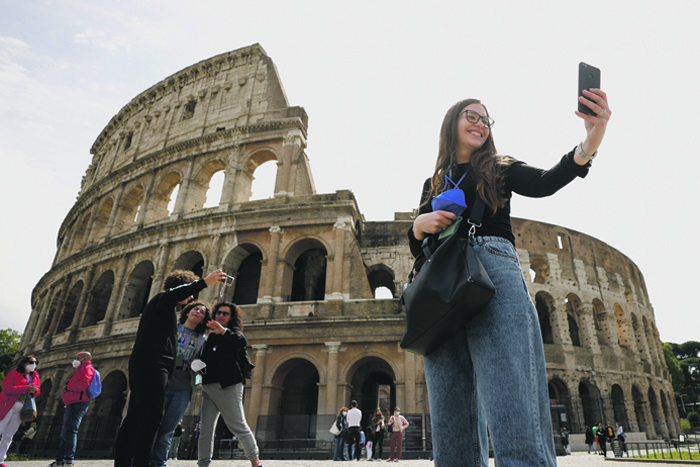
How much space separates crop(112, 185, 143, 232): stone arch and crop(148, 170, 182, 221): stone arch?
190cm

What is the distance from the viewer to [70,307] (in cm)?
2136

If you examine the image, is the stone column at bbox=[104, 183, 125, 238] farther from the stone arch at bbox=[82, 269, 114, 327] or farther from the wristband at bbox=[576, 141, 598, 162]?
the wristband at bbox=[576, 141, 598, 162]

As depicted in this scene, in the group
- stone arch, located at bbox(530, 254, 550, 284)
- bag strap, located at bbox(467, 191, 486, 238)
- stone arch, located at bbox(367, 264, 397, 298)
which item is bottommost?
bag strap, located at bbox(467, 191, 486, 238)

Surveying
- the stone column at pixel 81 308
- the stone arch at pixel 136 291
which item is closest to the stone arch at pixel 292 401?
the stone arch at pixel 136 291

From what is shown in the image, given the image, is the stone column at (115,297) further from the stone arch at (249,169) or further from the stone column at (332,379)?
the stone column at (332,379)

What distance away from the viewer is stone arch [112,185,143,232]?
22219 mm

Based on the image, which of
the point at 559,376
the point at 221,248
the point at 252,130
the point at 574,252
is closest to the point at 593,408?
the point at 559,376

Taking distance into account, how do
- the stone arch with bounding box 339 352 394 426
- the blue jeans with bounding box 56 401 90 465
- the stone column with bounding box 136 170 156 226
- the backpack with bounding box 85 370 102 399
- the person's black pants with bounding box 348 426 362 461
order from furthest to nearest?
the stone column with bounding box 136 170 156 226 → the stone arch with bounding box 339 352 394 426 → the person's black pants with bounding box 348 426 362 461 → the backpack with bounding box 85 370 102 399 → the blue jeans with bounding box 56 401 90 465

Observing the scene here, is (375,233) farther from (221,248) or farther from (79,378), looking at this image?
(79,378)

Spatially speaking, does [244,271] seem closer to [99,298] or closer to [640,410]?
[99,298]

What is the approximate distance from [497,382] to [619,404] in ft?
84.2

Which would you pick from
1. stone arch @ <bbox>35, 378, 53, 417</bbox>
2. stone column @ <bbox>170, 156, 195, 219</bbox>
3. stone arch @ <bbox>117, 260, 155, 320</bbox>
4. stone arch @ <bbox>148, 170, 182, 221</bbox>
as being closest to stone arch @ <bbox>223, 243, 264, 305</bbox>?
stone column @ <bbox>170, 156, 195, 219</bbox>

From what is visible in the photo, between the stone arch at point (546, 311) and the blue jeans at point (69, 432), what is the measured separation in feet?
65.9

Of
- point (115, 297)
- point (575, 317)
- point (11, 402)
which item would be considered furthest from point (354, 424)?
point (575, 317)
